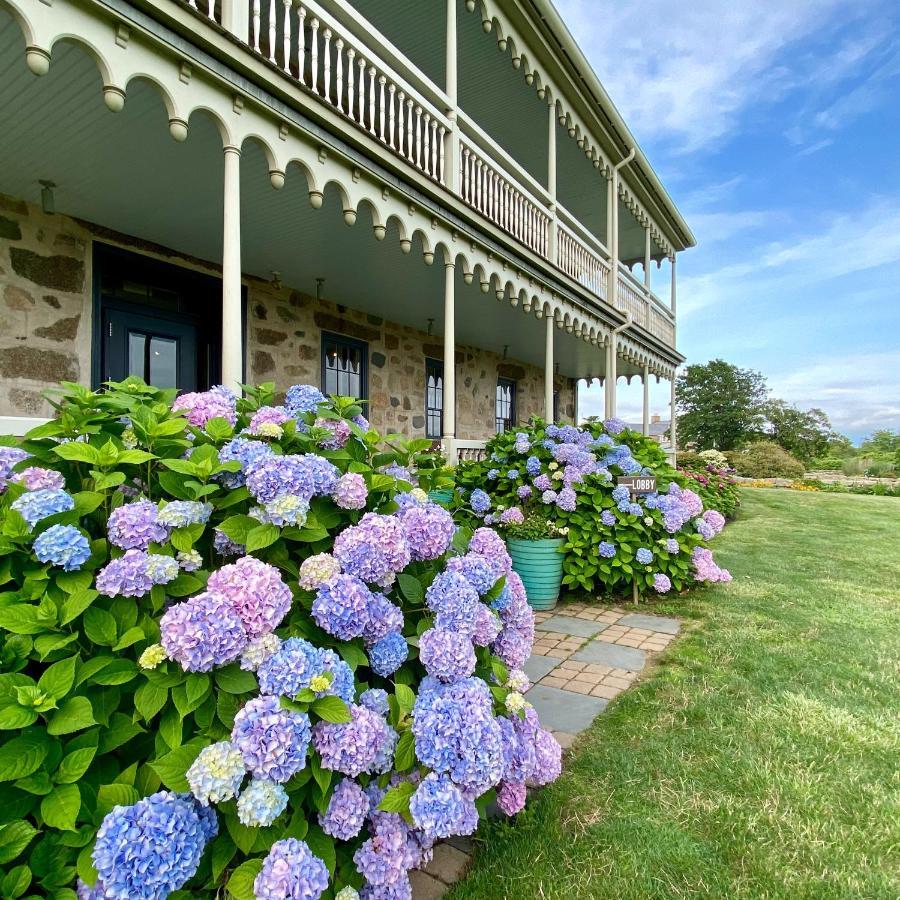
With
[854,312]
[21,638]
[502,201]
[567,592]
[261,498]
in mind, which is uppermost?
[854,312]

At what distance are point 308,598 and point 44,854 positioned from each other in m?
0.64

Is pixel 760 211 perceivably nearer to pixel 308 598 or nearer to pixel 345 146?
pixel 345 146

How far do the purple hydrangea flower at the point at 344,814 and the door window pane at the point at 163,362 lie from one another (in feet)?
15.2

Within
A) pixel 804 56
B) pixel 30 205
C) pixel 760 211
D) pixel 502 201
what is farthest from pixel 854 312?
pixel 30 205

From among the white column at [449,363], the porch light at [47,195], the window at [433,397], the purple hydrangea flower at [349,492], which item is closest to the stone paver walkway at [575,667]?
the purple hydrangea flower at [349,492]

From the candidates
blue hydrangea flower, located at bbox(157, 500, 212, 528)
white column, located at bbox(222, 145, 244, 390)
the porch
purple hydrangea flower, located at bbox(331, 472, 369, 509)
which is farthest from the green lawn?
the porch

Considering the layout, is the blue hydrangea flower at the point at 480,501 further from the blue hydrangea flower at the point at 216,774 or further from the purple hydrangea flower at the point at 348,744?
the blue hydrangea flower at the point at 216,774

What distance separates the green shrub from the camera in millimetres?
20297

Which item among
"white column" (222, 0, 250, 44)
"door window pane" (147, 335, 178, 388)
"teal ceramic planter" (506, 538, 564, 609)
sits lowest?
"teal ceramic planter" (506, 538, 564, 609)

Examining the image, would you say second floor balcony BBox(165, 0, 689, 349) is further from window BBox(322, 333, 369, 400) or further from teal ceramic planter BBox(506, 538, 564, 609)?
teal ceramic planter BBox(506, 538, 564, 609)

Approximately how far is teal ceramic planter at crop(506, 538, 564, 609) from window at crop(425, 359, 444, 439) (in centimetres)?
433

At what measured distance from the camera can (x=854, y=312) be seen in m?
42.0

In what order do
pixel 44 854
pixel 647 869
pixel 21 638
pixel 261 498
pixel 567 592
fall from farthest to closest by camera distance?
pixel 567 592
pixel 647 869
pixel 261 498
pixel 21 638
pixel 44 854

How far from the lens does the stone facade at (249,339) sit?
4.06 metres
